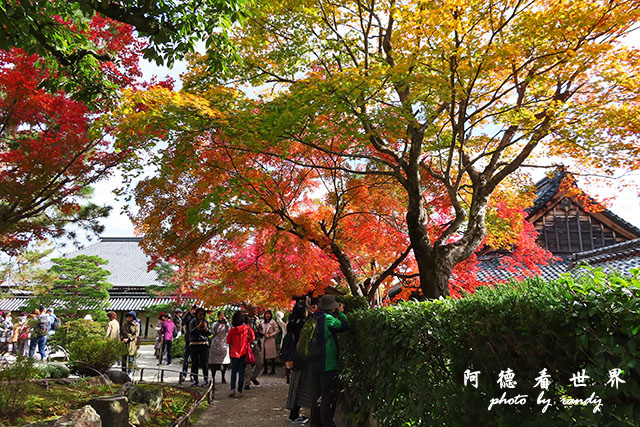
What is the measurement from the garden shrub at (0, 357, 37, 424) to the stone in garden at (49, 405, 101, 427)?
62.2 inches

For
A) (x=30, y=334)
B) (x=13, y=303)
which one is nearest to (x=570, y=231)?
(x=30, y=334)

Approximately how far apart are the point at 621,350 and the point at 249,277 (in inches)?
465

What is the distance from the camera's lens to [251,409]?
735 centimetres

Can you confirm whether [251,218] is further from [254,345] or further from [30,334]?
[30,334]

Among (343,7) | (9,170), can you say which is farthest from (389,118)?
(9,170)

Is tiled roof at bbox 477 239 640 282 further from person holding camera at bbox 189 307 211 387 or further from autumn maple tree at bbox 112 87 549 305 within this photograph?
person holding camera at bbox 189 307 211 387

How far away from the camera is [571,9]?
5590 millimetres

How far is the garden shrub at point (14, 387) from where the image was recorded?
16.6 feet

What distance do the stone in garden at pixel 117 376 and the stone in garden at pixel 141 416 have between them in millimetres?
3049

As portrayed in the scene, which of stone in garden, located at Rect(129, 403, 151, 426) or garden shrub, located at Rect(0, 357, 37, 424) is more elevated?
garden shrub, located at Rect(0, 357, 37, 424)

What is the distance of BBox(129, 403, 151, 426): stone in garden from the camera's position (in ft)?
18.1

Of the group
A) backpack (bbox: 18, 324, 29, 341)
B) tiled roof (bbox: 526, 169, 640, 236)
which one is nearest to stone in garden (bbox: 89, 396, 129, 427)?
backpack (bbox: 18, 324, 29, 341)
